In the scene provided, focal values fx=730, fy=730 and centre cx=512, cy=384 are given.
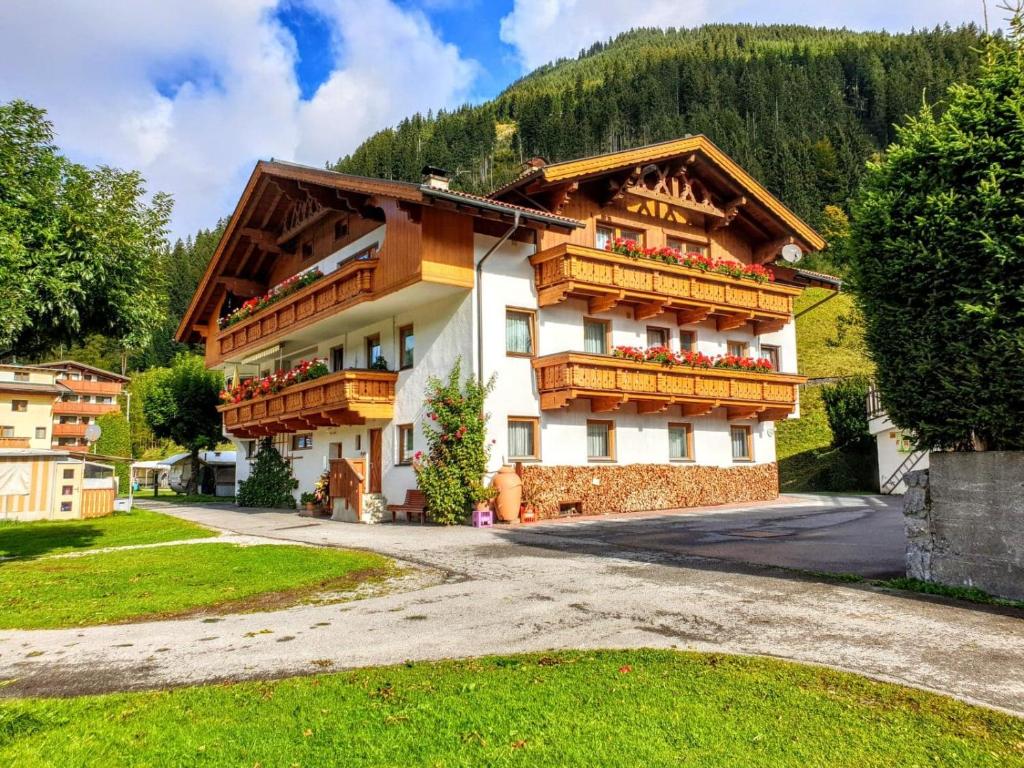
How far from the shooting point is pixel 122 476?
136ft

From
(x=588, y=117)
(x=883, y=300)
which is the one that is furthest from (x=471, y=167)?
(x=883, y=300)

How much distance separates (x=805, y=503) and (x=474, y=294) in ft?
42.6

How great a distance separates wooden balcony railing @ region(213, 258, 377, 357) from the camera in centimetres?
2061

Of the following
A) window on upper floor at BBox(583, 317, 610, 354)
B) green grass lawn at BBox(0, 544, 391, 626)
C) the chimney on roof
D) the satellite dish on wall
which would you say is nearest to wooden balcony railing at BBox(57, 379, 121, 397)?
the chimney on roof

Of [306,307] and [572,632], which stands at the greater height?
[306,307]

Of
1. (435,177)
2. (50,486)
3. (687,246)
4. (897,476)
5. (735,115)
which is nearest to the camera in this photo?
(435,177)

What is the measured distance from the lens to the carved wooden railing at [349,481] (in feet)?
67.1

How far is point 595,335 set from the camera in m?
22.1

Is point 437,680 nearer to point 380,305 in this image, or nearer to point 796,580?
point 796,580

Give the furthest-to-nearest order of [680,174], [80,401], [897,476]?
[80,401], [897,476], [680,174]

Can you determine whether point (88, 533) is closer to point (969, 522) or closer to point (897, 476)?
point (969, 522)

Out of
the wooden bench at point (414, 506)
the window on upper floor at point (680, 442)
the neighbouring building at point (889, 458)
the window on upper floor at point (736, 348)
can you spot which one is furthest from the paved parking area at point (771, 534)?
the neighbouring building at point (889, 458)

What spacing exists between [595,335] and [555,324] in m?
1.74

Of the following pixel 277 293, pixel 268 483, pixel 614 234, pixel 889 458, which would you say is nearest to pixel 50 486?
pixel 268 483
